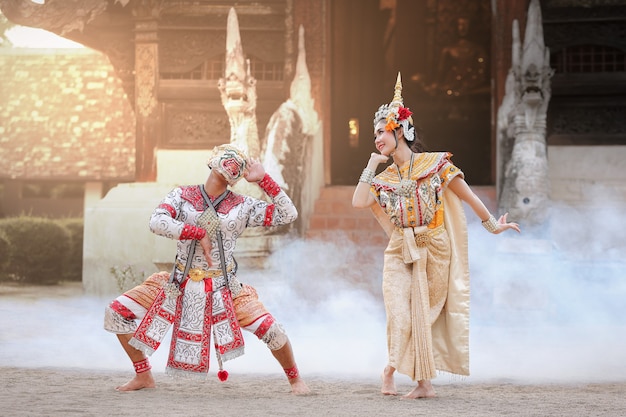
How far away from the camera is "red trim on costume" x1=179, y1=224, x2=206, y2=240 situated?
17.1ft

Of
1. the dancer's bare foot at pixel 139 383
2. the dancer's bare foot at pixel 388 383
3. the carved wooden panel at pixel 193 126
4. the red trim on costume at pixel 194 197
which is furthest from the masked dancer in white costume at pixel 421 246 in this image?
the carved wooden panel at pixel 193 126

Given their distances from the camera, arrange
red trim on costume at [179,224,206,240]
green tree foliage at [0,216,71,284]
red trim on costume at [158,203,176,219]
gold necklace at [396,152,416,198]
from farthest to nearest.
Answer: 1. green tree foliage at [0,216,71,284]
2. gold necklace at [396,152,416,198]
3. red trim on costume at [158,203,176,219]
4. red trim on costume at [179,224,206,240]

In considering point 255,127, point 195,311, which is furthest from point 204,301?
point 255,127

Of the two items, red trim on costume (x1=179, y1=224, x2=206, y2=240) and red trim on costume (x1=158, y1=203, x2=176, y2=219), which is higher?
red trim on costume (x1=158, y1=203, x2=176, y2=219)

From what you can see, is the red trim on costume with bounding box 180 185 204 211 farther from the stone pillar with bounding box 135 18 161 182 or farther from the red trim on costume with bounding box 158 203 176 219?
the stone pillar with bounding box 135 18 161 182

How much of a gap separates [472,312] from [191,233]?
525cm

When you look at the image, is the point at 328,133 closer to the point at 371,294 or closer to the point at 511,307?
the point at 371,294

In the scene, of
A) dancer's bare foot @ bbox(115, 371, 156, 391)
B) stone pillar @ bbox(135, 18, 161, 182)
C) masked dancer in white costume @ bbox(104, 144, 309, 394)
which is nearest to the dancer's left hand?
masked dancer in white costume @ bbox(104, 144, 309, 394)

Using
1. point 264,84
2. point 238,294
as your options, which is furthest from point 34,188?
point 238,294

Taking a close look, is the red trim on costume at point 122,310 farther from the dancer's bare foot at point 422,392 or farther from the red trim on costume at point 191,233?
the dancer's bare foot at point 422,392

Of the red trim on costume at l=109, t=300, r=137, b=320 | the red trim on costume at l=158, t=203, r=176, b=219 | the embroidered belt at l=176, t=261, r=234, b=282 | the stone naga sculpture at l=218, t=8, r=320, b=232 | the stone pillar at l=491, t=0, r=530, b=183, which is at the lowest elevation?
the red trim on costume at l=109, t=300, r=137, b=320

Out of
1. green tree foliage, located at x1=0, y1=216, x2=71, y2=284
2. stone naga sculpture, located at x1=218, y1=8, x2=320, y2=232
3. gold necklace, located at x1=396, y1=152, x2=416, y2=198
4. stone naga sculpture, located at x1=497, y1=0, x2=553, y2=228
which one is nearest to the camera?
gold necklace, located at x1=396, y1=152, x2=416, y2=198

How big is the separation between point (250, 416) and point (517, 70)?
717cm

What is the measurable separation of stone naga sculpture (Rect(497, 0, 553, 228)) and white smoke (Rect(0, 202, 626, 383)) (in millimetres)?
389
